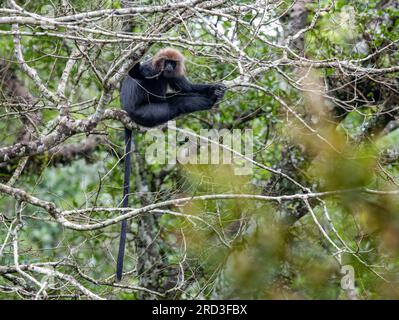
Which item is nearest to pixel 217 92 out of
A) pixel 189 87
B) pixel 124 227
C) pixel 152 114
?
pixel 189 87

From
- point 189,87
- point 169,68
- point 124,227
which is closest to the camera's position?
point 124,227

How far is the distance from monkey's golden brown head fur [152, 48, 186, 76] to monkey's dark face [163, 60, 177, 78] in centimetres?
3

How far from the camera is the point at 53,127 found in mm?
3912

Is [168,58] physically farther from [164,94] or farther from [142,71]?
[164,94]

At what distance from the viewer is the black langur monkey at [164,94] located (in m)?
5.37

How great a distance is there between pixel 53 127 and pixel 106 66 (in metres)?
1.95

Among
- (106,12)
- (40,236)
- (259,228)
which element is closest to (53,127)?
(106,12)

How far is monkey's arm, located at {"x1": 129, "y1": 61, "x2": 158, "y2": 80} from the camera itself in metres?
5.22

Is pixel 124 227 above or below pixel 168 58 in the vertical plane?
below

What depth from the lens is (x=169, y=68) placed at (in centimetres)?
554

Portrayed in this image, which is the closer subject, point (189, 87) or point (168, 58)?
point (168, 58)

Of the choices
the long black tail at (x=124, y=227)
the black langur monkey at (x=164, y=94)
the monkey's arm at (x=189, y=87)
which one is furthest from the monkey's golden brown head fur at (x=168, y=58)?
the long black tail at (x=124, y=227)

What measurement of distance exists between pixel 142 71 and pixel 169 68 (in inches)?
9.5

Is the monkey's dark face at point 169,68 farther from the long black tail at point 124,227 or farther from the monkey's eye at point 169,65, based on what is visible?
the long black tail at point 124,227
